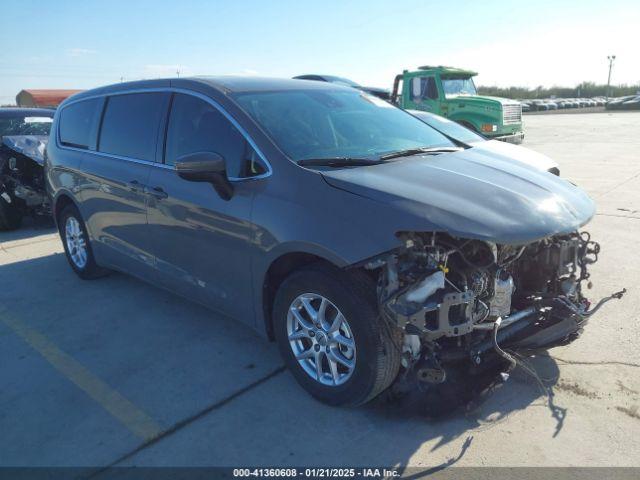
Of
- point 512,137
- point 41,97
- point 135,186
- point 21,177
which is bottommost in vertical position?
point 512,137

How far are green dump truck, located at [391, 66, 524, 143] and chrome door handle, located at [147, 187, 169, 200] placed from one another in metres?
12.1

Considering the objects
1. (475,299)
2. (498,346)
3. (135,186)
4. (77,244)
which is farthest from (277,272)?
(77,244)

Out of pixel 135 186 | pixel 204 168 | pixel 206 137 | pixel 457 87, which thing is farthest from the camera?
pixel 457 87

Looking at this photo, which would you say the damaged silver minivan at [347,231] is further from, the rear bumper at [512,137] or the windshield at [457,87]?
the windshield at [457,87]

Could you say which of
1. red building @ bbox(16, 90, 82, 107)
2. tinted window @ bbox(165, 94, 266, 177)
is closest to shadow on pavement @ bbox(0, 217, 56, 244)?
tinted window @ bbox(165, 94, 266, 177)

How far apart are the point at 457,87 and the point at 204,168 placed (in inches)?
560

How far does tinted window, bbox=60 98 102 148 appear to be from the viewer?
4.99m

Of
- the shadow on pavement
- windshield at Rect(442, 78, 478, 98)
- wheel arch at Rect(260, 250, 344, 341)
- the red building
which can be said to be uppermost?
the red building

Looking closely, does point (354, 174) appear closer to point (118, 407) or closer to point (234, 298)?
point (234, 298)

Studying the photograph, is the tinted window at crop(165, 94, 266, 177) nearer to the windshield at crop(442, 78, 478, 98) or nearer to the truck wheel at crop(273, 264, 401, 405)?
the truck wheel at crop(273, 264, 401, 405)

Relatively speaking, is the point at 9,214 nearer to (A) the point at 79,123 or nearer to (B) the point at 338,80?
(A) the point at 79,123

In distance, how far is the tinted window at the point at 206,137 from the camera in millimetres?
3334

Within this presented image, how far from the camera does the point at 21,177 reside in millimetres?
7781

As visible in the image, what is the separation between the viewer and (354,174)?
2.99 meters
